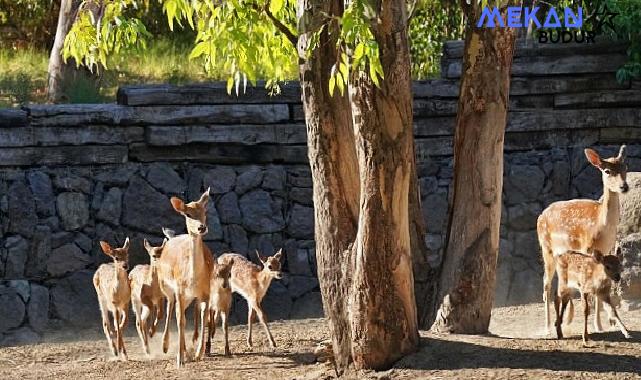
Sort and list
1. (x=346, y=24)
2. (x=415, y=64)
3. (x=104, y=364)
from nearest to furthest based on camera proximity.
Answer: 1. (x=346, y=24)
2. (x=104, y=364)
3. (x=415, y=64)

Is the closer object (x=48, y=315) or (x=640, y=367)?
(x=640, y=367)

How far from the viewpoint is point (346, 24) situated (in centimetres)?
752

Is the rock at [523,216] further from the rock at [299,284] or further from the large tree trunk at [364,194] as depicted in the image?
the large tree trunk at [364,194]

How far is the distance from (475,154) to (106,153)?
4.90 meters

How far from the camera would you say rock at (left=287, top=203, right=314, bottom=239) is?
14016 mm

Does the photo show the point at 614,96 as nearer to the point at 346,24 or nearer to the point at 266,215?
the point at 266,215

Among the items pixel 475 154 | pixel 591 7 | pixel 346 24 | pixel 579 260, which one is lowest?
pixel 579 260

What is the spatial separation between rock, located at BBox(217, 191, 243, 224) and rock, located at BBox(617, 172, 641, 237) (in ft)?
13.6

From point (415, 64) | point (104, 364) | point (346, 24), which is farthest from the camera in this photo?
point (415, 64)

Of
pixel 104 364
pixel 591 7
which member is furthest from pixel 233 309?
pixel 591 7

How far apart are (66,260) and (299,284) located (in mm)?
2570

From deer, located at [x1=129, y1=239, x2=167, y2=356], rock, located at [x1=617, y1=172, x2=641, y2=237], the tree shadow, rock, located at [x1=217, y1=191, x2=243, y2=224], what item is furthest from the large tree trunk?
rock, located at [x1=217, y1=191, x2=243, y2=224]

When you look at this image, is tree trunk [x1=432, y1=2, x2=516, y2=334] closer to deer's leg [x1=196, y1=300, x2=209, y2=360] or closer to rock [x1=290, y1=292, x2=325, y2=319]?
deer's leg [x1=196, y1=300, x2=209, y2=360]

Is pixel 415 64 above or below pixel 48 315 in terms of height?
above
